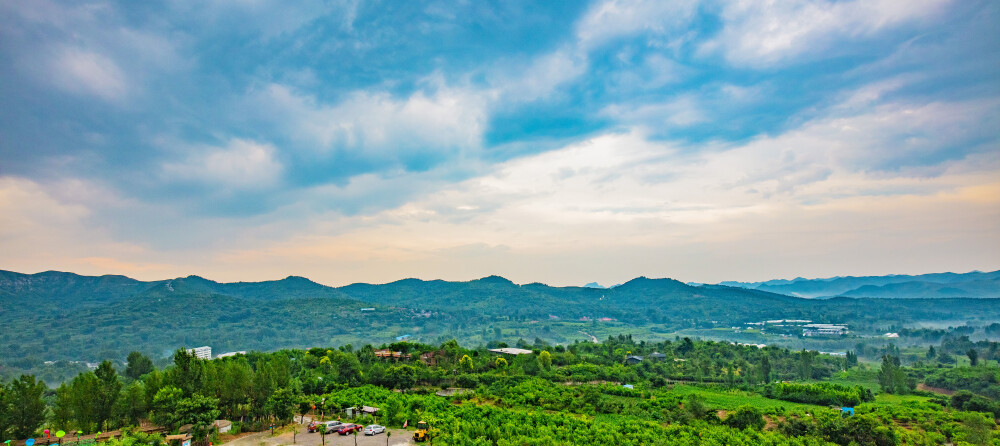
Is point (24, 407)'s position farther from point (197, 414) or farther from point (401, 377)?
point (401, 377)

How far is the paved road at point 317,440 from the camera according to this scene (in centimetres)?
2767

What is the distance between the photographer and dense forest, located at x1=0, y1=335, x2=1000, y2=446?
2872 centimetres

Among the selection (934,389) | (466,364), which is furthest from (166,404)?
(934,389)

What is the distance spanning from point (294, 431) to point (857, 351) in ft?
480

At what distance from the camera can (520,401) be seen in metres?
41.4

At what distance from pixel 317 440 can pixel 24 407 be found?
55.9 ft

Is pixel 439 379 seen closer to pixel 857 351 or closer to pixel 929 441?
pixel 929 441

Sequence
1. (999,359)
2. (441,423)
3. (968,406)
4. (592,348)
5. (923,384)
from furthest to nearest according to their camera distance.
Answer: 1. (999,359)
2. (592,348)
3. (923,384)
4. (968,406)
5. (441,423)

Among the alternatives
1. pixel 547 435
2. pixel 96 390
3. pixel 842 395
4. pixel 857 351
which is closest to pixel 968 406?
pixel 842 395

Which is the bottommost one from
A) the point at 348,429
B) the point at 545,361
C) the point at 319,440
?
the point at 545,361

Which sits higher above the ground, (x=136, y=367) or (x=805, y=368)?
(x=136, y=367)

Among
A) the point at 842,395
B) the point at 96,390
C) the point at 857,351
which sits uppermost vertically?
the point at 96,390

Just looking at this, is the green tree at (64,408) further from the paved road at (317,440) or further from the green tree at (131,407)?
the paved road at (317,440)

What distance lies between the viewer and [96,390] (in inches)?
1206
